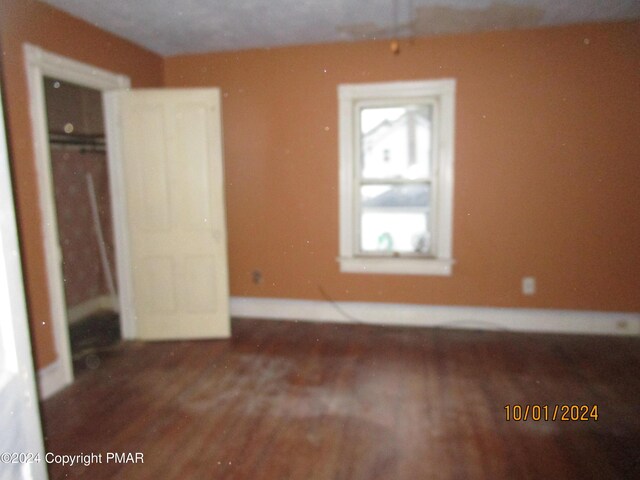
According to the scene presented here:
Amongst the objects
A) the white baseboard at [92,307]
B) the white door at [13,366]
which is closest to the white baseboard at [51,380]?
the white baseboard at [92,307]

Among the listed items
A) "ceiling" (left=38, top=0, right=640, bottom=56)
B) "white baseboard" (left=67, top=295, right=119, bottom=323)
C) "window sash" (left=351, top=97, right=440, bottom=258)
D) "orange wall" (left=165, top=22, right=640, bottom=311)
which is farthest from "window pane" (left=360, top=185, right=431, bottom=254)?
"white baseboard" (left=67, top=295, right=119, bottom=323)

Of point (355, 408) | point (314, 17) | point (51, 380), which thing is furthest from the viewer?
point (314, 17)

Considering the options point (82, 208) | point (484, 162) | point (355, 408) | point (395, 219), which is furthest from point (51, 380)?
point (484, 162)

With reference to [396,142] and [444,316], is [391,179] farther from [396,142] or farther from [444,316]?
[444,316]

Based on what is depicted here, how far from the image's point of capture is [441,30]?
329cm

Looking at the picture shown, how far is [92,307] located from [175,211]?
5.61 feet

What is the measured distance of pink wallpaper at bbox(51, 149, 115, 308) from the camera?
394 cm

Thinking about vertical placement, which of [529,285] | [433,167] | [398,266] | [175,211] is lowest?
[529,285]

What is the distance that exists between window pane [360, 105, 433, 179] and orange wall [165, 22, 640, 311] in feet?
0.89

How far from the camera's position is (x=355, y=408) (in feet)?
7.99

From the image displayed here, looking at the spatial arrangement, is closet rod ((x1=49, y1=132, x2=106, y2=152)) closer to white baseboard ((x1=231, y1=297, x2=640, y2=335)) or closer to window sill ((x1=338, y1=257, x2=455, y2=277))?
white baseboard ((x1=231, y1=297, x2=640, y2=335))

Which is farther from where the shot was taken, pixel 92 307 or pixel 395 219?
pixel 92 307

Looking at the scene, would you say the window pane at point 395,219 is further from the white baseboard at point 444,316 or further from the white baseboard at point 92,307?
the white baseboard at point 92,307

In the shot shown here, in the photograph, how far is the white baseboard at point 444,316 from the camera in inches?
135
